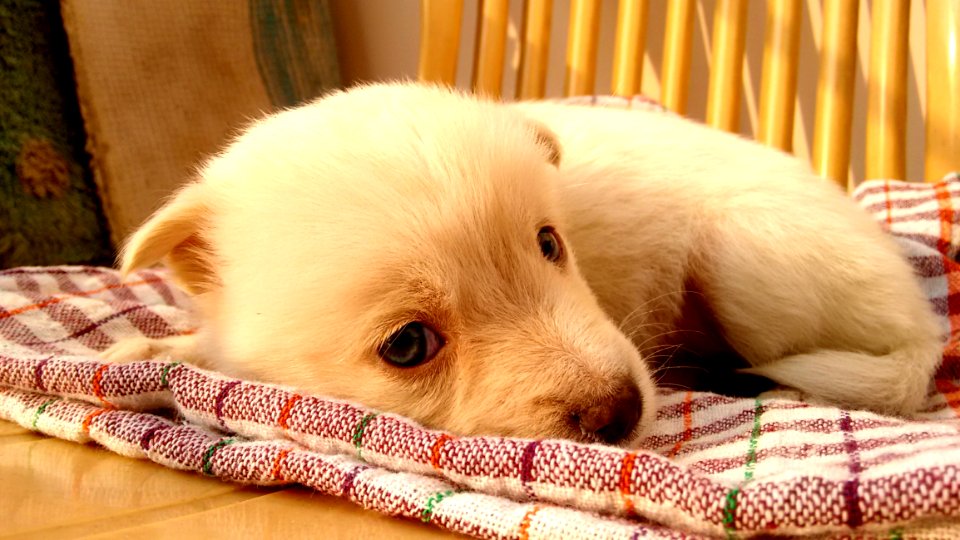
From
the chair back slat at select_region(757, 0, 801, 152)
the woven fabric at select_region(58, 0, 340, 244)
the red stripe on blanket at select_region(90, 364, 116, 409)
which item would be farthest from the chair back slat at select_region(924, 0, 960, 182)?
the red stripe on blanket at select_region(90, 364, 116, 409)

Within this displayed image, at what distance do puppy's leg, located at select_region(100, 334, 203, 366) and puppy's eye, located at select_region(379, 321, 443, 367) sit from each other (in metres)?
0.54

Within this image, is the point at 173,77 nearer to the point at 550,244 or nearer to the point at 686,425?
the point at 550,244

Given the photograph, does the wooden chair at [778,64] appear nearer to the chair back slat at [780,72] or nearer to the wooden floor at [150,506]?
the chair back slat at [780,72]

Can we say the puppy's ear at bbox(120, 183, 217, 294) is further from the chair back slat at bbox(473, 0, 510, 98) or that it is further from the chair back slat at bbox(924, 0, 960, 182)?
the chair back slat at bbox(924, 0, 960, 182)

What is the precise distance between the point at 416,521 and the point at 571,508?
0.66 feet

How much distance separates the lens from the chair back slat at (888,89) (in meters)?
2.64

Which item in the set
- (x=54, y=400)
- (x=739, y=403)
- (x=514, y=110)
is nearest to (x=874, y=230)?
(x=739, y=403)

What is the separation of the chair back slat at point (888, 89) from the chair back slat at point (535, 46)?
1.16 metres

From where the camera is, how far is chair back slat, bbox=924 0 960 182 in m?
2.55

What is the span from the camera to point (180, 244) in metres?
1.63

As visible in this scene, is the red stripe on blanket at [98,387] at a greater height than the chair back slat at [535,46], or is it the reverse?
the chair back slat at [535,46]

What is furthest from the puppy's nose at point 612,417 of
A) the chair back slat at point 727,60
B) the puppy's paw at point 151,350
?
the chair back slat at point 727,60

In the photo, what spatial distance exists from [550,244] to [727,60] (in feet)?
5.43

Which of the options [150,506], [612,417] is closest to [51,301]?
[150,506]
